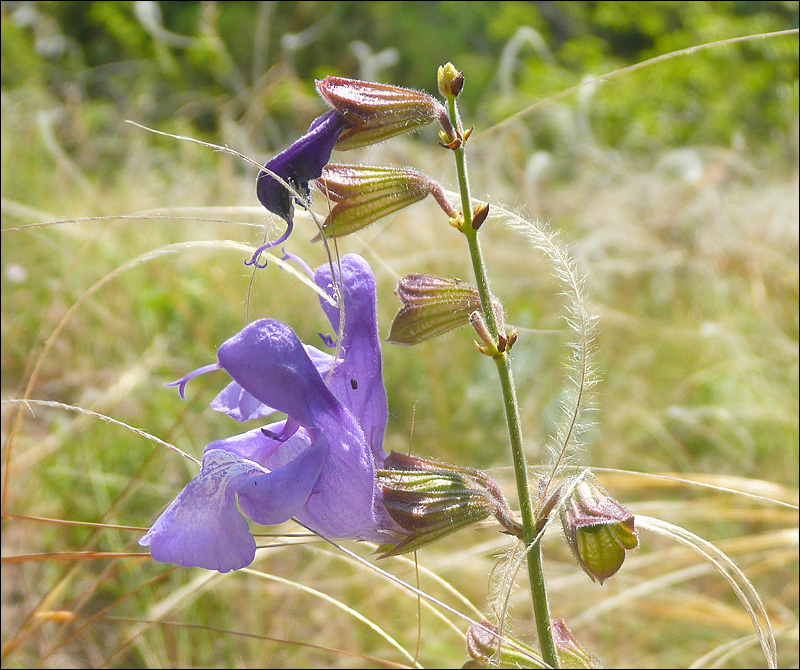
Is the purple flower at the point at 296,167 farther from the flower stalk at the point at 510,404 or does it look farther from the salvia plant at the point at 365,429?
the flower stalk at the point at 510,404

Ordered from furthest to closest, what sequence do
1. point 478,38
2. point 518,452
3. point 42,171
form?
point 478,38
point 42,171
point 518,452

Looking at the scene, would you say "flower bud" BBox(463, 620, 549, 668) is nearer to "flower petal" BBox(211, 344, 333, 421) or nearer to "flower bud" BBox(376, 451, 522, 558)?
"flower bud" BBox(376, 451, 522, 558)

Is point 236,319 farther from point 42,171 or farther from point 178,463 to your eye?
point 42,171

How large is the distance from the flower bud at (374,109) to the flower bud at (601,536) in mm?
337

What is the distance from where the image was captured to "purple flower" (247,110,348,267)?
590 millimetres

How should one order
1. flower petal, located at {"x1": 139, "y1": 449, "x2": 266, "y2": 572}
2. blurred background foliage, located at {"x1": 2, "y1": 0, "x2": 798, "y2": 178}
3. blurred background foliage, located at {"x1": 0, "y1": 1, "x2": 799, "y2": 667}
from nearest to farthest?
1. flower petal, located at {"x1": 139, "y1": 449, "x2": 266, "y2": 572}
2. blurred background foliage, located at {"x1": 0, "y1": 1, "x2": 799, "y2": 667}
3. blurred background foliage, located at {"x1": 2, "y1": 0, "x2": 798, "y2": 178}

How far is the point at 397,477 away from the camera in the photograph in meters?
0.71

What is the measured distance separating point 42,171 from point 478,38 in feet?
24.1

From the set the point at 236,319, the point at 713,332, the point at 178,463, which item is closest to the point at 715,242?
the point at 713,332

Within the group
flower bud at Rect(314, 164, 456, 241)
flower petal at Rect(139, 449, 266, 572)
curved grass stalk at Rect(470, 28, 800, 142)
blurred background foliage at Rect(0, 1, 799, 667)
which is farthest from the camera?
blurred background foliage at Rect(0, 1, 799, 667)

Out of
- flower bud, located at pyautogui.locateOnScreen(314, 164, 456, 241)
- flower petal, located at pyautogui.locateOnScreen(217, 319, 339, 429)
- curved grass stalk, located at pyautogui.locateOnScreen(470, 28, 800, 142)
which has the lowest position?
flower petal, located at pyautogui.locateOnScreen(217, 319, 339, 429)

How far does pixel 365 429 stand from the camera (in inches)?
28.6

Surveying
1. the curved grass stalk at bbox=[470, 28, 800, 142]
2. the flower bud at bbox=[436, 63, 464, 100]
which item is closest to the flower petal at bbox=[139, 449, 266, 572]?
the flower bud at bbox=[436, 63, 464, 100]

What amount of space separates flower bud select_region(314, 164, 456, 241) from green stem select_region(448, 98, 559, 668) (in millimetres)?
45
